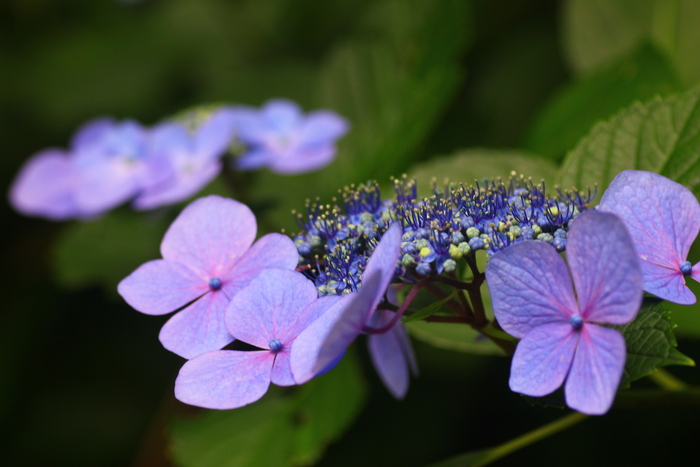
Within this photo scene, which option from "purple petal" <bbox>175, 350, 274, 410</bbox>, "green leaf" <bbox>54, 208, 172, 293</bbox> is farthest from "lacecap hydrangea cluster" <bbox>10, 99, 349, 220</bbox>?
"purple petal" <bbox>175, 350, 274, 410</bbox>

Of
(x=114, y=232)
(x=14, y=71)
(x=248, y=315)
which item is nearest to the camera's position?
(x=248, y=315)

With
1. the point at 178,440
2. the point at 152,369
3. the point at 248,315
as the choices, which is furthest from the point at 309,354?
the point at 152,369

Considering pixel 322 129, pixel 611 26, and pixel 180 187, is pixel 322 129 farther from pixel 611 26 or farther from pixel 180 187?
pixel 611 26

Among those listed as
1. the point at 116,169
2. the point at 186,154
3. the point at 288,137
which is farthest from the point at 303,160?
the point at 116,169

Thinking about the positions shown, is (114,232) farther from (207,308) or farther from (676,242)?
(676,242)

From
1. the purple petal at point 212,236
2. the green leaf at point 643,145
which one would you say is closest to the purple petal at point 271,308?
the purple petal at point 212,236

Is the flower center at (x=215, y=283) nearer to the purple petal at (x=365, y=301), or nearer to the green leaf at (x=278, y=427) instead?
the purple petal at (x=365, y=301)
